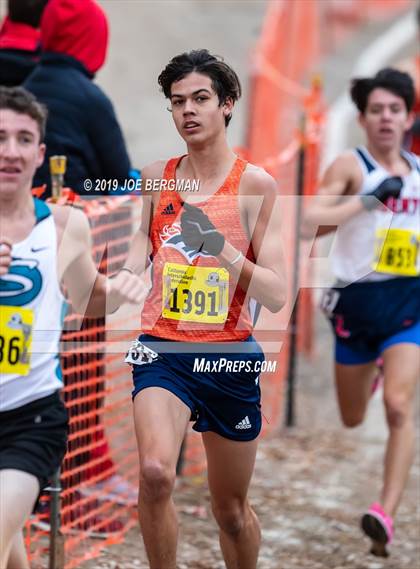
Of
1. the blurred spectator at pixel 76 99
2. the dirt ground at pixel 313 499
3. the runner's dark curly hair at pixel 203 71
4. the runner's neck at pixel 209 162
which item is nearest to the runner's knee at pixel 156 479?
the runner's neck at pixel 209 162

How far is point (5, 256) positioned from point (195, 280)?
0.65m

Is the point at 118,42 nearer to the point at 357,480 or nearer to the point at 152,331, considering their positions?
the point at 357,480

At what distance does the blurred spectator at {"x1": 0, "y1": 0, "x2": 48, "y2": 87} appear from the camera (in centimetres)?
659

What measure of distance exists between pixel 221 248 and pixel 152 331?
0.48 metres

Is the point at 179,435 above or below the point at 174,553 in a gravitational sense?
above

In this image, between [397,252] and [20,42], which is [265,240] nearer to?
[397,252]

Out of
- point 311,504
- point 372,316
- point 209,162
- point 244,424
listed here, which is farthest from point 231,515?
point 311,504

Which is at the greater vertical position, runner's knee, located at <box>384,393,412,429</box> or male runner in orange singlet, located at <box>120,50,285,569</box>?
male runner in orange singlet, located at <box>120,50,285,569</box>

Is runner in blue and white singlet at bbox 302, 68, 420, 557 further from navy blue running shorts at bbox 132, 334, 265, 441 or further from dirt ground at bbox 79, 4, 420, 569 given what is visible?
navy blue running shorts at bbox 132, 334, 265, 441

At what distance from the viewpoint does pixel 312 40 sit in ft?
70.8

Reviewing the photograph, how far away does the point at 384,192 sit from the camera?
627cm

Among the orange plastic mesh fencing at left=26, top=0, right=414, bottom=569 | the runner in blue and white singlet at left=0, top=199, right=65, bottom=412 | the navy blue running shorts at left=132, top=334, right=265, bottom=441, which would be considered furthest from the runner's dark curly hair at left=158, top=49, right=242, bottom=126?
the orange plastic mesh fencing at left=26, top=0, right=414, bottom=569

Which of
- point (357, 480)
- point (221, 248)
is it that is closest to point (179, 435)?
point (221, 248)

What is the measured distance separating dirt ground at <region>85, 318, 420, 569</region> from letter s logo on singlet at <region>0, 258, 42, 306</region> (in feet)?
5.70
